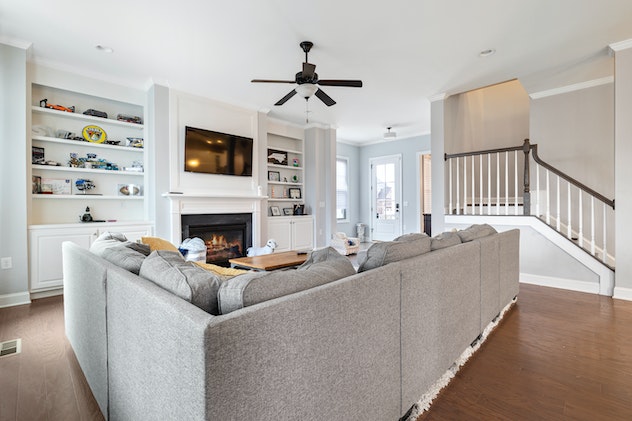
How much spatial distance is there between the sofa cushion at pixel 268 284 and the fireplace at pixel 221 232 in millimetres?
3823

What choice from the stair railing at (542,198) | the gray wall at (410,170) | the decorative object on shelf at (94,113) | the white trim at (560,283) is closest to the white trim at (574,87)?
the stair railing at (542,198)

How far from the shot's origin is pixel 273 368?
86 cm

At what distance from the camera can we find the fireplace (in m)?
4.68

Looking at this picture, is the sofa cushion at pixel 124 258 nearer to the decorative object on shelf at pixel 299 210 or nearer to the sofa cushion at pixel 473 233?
the sofa cushion at pixel 473 233

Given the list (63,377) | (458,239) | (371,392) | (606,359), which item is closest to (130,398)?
(371,392)

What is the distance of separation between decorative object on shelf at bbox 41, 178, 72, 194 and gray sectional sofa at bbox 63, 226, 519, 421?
2.61 metres

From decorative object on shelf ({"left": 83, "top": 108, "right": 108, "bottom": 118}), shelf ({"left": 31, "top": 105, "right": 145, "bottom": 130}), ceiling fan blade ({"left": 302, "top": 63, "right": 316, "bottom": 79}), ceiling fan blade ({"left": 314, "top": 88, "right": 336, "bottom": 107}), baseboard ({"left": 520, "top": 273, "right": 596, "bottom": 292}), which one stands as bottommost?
baseboard ({"left": 520, "top": 273, "right": 596, "bottom": 292})

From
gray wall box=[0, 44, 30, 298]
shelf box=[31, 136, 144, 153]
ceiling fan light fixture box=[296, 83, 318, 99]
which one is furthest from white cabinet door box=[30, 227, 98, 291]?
ceiling fan light fixture box=[296, 83, 318, 99]

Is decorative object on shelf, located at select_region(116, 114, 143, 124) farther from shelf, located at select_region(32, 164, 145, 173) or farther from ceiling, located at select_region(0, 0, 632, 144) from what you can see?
shelf, located at select_region(32, 164, 145, 173)

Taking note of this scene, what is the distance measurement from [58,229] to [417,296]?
4.06 meters

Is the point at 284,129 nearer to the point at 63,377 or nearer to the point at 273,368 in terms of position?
the point at 63,377

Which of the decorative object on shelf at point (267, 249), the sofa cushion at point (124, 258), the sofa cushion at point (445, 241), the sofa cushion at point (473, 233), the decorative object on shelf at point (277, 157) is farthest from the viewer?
the decorative object on shelf at point (277, 157)

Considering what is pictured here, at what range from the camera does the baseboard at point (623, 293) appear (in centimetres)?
337

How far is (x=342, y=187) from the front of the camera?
8539mm
